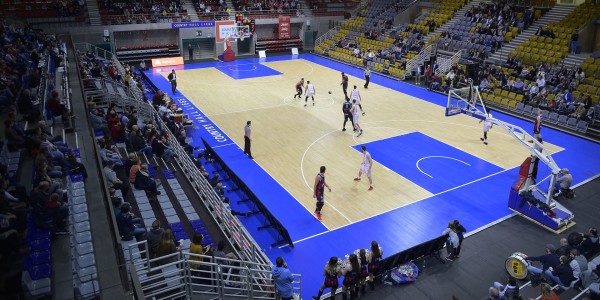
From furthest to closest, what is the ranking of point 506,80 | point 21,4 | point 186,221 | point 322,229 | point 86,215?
1. point 21,4
2. point 506,80
3. point 322,229
4. point 186,221
5. point 86,215

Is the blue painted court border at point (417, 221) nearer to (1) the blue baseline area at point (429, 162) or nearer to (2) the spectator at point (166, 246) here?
(1) the blue baseline area at point (429, 162)

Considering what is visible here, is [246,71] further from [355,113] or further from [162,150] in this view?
[162,150]

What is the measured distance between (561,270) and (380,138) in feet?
35.3

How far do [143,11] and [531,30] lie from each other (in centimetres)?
3002

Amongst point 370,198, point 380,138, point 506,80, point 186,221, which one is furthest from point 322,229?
point 506,80

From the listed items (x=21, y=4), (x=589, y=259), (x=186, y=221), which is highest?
(x=21, y=4)

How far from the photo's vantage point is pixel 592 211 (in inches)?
546

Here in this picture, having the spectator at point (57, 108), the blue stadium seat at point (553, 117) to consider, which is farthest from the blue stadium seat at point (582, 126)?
the spectator at point (57, 108)

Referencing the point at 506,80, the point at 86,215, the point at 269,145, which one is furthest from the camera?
the point at 506,80

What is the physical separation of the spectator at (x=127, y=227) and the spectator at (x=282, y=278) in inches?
116

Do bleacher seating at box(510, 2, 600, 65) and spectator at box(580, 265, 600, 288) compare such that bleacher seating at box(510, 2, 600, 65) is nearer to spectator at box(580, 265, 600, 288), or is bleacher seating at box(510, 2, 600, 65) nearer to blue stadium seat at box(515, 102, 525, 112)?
blue stadium seat at box(515, 102, 525, 112)

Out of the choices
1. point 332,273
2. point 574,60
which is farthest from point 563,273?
point 574,60

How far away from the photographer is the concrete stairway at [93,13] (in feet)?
113

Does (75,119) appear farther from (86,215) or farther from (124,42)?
(124,42)
